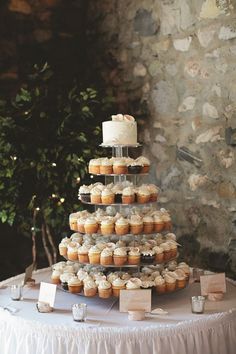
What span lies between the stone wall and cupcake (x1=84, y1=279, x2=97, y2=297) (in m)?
1.07

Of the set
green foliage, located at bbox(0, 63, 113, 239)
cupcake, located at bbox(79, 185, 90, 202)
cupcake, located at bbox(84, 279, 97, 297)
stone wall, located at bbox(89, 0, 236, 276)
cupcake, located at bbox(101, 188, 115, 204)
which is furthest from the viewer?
green foliage, located at bbox(0, 63, 113, 239)

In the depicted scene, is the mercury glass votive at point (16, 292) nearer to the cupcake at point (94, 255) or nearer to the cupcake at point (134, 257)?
the cupcake at point (94, 255)

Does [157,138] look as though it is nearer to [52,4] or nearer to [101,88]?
[101,88]

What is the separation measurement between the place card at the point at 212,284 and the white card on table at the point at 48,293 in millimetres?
716

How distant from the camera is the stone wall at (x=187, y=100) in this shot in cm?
314

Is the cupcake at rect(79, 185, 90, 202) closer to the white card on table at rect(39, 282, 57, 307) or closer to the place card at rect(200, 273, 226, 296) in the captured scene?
the white card on table at rect(39, 282, 57, 307)

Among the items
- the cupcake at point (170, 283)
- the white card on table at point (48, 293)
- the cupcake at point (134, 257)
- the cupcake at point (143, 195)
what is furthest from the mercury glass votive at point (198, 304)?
the white card on table at point (48, 293)

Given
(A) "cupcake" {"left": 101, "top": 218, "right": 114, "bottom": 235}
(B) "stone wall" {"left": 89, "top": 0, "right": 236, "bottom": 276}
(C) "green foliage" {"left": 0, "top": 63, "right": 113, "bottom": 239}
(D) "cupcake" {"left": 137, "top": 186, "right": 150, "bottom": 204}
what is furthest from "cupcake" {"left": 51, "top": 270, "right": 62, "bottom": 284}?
(B) "stone wall" {"left": 89, "top": 0, "right": 236, "bottom": 276}

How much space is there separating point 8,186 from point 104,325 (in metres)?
1.39

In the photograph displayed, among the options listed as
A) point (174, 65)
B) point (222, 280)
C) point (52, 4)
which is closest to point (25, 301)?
point (222, 280)

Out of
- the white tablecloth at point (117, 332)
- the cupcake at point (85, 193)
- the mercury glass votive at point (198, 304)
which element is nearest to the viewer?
the white tablecloth at point (117, 332)

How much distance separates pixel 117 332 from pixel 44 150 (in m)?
1.50

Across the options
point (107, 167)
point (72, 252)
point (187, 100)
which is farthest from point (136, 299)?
point (187, 100)

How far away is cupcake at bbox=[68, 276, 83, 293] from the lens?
2.45 metres
